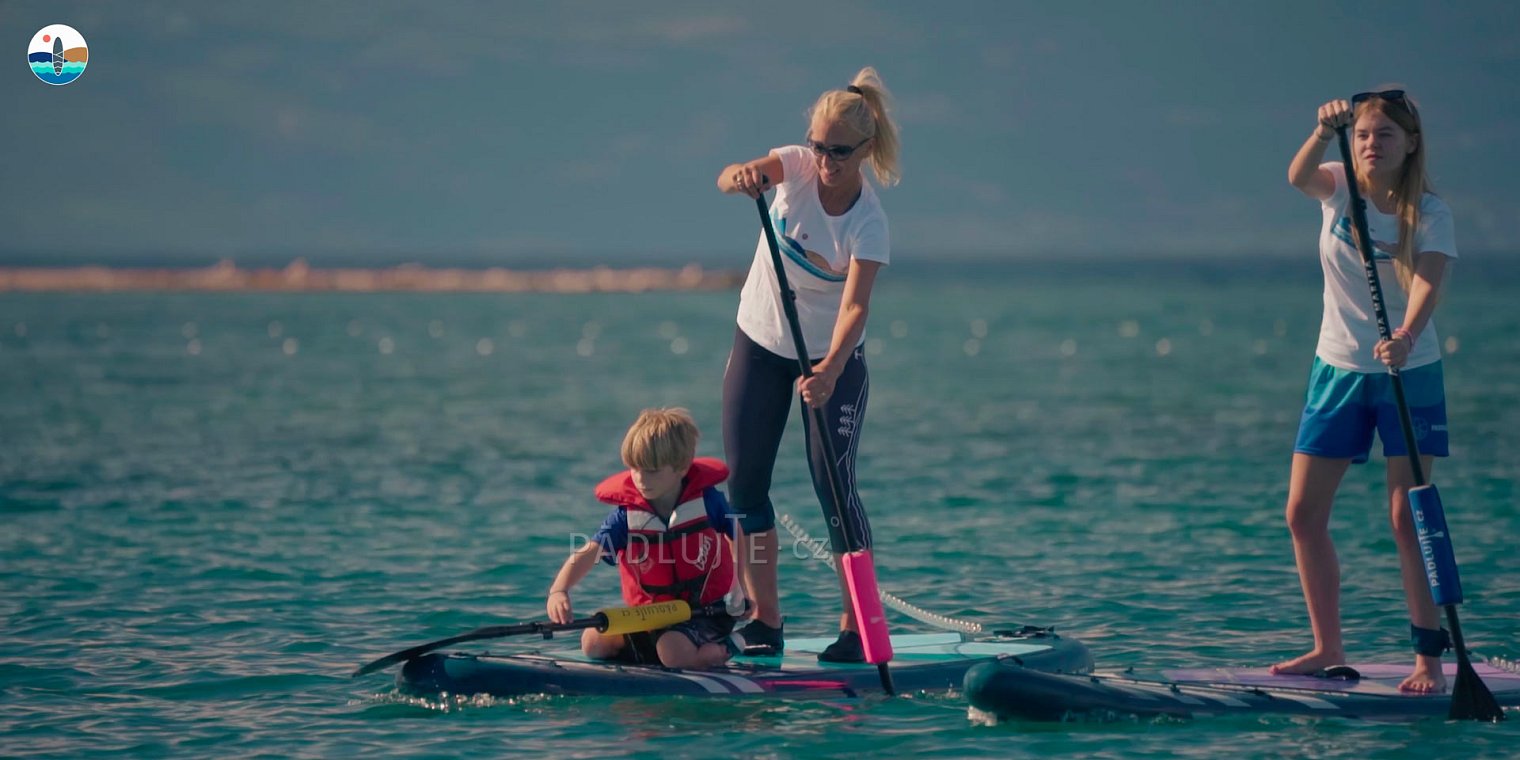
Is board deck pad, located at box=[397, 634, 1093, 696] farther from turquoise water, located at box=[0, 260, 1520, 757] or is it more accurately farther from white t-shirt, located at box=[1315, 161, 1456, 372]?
white t-shirt, located at box=[1315, 161, 1456, 372]

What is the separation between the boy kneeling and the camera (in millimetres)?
6977

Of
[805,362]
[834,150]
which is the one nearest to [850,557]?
[805,362]

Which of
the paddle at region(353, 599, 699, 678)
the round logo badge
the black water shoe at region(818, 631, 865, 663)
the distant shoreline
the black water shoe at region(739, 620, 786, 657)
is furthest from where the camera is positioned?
the round logo badge

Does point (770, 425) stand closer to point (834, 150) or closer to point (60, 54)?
point (834, 150)

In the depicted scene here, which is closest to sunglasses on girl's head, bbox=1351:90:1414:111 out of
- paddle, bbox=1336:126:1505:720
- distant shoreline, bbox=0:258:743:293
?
paddle, bbox=1336:126:1505:720

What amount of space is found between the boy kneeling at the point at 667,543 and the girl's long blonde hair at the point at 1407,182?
269 centimetres

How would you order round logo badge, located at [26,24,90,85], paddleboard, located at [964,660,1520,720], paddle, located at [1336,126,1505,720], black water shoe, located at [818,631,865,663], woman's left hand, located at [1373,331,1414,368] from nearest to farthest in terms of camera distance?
1. woman's left hand, located at [1373,331,1414,368]
2. paddle, located at [1336,126,1505,720]
3. paddleboard, located at [964,660,1520,720]
4. black water shoe, located at [818,631,865,663]
5. round logo badge, located at [26,24,90,85]

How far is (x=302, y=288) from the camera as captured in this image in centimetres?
11056

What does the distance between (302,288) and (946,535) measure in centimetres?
10271

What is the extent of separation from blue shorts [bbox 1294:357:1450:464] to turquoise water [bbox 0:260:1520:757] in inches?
40.6

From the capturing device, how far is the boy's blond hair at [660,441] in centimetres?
694

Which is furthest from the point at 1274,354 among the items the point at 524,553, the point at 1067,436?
the point at 524,553

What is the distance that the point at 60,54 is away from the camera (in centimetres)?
14425

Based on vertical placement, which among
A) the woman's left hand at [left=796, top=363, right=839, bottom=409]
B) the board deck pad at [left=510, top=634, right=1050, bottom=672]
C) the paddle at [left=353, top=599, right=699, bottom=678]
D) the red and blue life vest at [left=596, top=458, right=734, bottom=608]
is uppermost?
the woman's left hand at [left=796, top=363, right=839, bottom=409]
